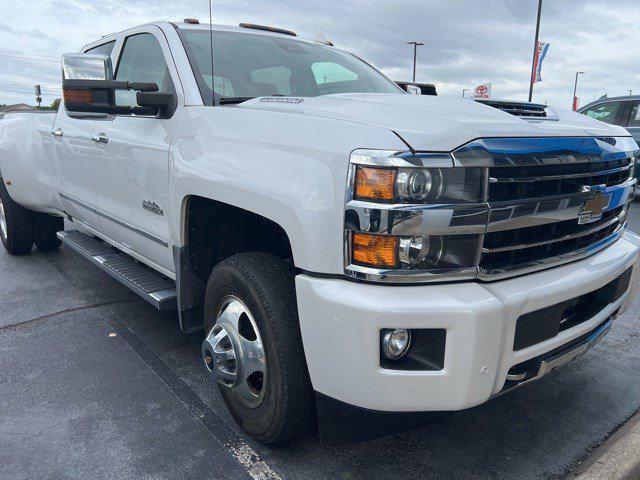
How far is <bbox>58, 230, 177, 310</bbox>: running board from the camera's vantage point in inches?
112

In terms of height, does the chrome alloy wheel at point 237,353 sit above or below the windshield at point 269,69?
below

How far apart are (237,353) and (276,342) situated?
0.31 metres

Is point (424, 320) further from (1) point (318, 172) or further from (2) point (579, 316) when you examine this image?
(2) point (579, 316)

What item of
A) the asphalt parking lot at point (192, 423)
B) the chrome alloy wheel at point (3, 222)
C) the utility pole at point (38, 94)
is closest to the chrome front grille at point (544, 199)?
the asphalt parking lot at point (192, 423)

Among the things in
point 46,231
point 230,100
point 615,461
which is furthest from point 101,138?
point 615,461

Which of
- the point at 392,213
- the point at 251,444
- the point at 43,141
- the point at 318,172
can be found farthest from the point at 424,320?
the point at 43,141

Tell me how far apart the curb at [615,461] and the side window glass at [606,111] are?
353 inches

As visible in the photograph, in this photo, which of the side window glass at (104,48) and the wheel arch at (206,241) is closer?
the wheel arch at (206,241)

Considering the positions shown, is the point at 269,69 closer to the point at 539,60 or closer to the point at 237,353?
the point at 237,353

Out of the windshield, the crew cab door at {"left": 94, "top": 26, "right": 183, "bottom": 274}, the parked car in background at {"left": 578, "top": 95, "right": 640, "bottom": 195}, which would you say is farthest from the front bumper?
the parked car in background at {"left": 578, "top": 95, "right": 640, "bottom": 195}

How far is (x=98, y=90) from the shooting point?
8.52 feet

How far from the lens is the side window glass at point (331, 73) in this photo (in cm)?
321

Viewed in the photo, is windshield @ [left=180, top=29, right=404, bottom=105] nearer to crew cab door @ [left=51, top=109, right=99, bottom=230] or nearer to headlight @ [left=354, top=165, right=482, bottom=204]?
crew cab door @ [left=51, top=109, right=99, bottom=230]

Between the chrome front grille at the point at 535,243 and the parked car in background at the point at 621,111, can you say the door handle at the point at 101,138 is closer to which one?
the chrome front grille at the point at 535,243
